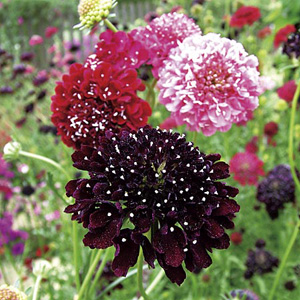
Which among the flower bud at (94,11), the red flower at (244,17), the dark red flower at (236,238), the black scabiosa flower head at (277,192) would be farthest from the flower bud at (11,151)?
the red flower at (244,17)

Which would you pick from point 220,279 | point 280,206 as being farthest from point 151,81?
point 220,279

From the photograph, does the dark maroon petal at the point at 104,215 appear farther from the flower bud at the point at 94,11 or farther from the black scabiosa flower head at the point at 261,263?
the black scabiosa flower head at the point at 261,263

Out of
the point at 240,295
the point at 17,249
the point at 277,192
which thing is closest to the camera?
the point at 240,295

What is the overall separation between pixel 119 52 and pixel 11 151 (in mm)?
276

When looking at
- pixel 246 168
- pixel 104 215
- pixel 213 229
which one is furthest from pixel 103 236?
pixel 246 168

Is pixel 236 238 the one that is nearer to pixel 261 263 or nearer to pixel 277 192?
pixel 261 263

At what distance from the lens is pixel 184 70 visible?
0.72m

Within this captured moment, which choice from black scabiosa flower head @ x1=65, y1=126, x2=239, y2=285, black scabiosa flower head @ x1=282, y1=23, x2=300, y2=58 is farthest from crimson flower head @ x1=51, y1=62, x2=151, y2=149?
black scabiosa flower head @ x1=282, y1=23, x2=300, y2=58

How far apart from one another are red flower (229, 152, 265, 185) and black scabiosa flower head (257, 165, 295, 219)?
0.57ft

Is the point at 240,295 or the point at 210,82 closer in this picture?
the point at 210,82

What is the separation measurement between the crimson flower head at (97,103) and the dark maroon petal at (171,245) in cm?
24

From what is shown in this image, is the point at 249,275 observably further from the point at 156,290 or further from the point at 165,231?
the point at 165,231

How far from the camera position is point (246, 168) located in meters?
1.39

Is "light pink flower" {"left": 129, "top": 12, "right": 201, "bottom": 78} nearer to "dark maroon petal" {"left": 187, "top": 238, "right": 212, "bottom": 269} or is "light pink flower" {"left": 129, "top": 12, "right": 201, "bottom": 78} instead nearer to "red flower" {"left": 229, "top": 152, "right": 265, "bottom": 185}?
"dark maroon petal" {"left": 187, "top": 238, "right": 212, "bottom": 269}
